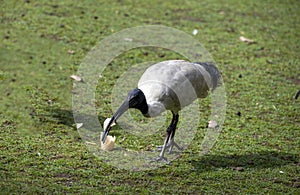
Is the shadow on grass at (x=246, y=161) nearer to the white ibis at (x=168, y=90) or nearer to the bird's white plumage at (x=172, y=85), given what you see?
the white ibis at (x=168, y=90)

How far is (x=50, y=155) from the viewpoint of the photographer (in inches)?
288

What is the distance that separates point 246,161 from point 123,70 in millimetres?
3877

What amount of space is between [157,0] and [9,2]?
4.00 m

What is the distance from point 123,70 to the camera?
10719 millimetres

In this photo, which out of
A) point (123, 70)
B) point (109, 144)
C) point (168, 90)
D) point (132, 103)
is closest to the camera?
point (132, 103)

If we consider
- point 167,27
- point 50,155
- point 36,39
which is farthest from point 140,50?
point 50,155

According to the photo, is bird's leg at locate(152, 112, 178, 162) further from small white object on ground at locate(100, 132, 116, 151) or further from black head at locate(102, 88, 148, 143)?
black head at locate(102, 88, 148, 143)

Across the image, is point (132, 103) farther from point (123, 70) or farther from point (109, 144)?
point (123, 70)

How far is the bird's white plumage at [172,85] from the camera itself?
7129 millimetres

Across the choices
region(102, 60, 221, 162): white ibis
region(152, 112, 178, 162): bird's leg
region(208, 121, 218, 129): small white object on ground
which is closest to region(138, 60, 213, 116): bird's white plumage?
region(102, 60, 221, 162): white ibis

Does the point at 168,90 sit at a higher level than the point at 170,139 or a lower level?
higher

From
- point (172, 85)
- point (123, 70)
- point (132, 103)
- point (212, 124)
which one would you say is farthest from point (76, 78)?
point (132, 103)

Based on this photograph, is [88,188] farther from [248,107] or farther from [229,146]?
[248,107]

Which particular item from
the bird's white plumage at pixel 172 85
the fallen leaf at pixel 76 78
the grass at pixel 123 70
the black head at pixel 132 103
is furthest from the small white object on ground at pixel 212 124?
the fallen leaf at pixel 76 78
